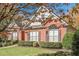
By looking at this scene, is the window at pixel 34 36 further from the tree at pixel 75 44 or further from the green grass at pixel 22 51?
the tree at pixel 75 44

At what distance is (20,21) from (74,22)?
602 mm

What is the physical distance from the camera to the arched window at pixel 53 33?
→ 9.20ft

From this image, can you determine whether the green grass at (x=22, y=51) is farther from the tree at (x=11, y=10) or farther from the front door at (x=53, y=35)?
the tree at (x=11, y=10)

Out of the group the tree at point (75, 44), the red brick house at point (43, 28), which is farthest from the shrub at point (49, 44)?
the tree at point (75, 44)

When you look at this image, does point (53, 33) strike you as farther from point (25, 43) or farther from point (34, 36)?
point (25, 43)

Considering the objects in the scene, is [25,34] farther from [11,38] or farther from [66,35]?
[66,35]

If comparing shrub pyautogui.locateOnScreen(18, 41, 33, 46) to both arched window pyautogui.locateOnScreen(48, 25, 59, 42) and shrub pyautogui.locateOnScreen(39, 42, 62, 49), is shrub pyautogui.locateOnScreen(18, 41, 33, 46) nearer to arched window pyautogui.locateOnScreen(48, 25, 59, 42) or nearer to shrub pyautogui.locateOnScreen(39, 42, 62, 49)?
shrub pyautogui.locateOnScreen(39, 42, 62, 49)

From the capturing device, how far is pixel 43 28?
2.80 meters

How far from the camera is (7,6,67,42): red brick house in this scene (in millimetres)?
2801

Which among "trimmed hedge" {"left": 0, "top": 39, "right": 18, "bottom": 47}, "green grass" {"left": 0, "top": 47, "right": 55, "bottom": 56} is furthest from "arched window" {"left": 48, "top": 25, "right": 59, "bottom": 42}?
"trimmed hedge" {"left": 0, "top": 39, "right": 18, "bottom": 47}

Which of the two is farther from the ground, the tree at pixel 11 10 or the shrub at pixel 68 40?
the tree at pixel 11 10

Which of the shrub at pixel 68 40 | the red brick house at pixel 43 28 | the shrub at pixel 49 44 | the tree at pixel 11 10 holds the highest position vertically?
the tree at pixel 11 10

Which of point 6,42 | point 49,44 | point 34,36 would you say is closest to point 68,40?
point 49,44

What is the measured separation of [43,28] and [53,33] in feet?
0.41
